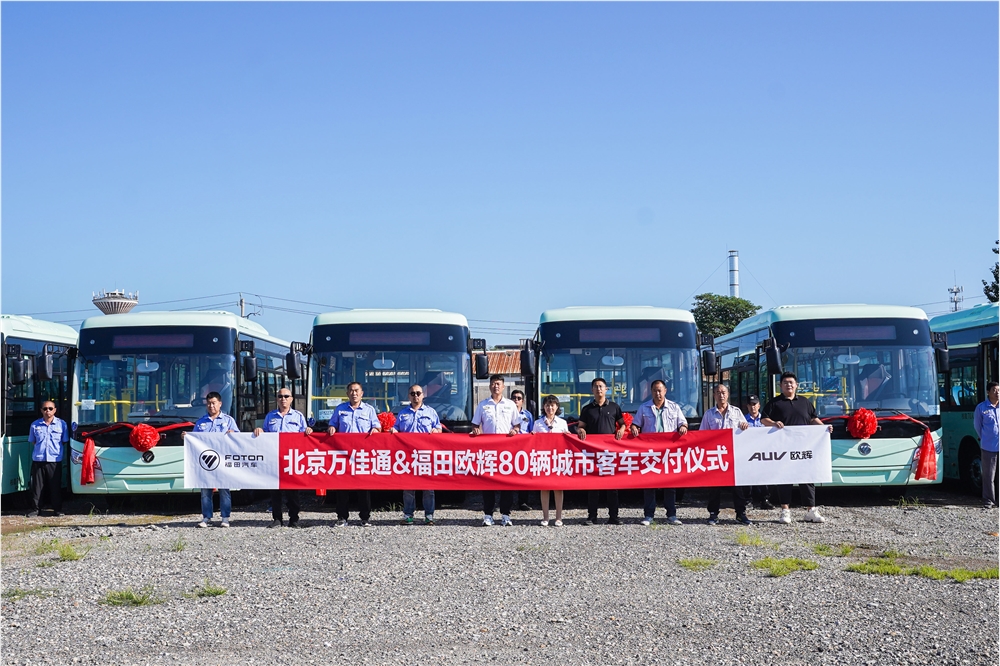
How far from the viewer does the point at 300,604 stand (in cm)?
962

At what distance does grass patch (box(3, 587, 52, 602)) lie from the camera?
1010 centimetres

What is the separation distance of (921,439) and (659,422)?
4171mm

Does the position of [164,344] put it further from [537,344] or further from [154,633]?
[154,633]

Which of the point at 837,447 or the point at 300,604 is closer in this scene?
the point at 300,604

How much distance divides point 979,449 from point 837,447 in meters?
3.16

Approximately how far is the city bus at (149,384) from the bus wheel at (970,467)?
1065 centimetres

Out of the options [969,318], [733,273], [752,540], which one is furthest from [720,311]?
[752,540]

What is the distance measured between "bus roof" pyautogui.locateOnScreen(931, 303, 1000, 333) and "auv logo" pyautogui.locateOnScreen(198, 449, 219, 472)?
475 inches

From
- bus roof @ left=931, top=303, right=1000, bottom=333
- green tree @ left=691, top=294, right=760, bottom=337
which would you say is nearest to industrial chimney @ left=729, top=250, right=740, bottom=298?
green tree @ left=691, top=294, right=760, bottom=337

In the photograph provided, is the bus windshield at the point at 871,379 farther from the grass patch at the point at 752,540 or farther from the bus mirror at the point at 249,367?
the bus mirror at the point at 249,367

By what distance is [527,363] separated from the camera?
17.7 meters

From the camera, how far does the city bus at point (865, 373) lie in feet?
55.1

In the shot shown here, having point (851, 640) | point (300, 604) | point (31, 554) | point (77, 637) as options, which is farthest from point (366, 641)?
point (31, 554)

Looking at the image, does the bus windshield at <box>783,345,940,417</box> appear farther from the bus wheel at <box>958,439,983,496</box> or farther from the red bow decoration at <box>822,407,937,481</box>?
the bus wheel at <box>958,439,983,496</box>
